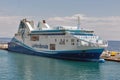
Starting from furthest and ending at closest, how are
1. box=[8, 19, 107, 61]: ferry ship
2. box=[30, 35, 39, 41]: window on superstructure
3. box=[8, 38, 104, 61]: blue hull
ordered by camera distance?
box=[30, 35, 39, 41]: window on superstructure, box=[8, 19, 107, 61]: ferry ship, box=[8, 38, 104, 61]: blue hull

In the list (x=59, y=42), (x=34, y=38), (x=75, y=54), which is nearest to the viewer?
(x=75, y=54)

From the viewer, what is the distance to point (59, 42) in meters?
76.1

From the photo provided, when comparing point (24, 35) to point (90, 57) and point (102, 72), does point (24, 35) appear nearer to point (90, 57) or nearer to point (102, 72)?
point (90, 57)

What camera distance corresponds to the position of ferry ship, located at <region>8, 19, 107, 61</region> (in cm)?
6794

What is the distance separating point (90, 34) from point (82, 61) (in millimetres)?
7865

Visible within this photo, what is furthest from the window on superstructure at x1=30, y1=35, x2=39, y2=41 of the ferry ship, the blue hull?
the blue hull

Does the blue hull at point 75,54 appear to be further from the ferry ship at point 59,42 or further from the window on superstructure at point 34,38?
the window on superstructure at point 34,38

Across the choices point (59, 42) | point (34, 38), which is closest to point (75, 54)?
point (59, 42)

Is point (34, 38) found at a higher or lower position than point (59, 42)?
higher

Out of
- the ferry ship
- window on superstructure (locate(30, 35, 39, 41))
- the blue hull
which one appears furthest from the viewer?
window on superstructure (locate(30, 35, 39, 41))

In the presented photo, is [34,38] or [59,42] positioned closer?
[59,42]

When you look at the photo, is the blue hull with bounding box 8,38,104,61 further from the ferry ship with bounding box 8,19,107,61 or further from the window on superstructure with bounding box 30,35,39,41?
the window on superstructure with bounding box 30,35,39,41

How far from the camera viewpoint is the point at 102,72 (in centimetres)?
5284

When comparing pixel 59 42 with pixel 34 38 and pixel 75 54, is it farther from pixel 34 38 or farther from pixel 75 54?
pixel 34 38
